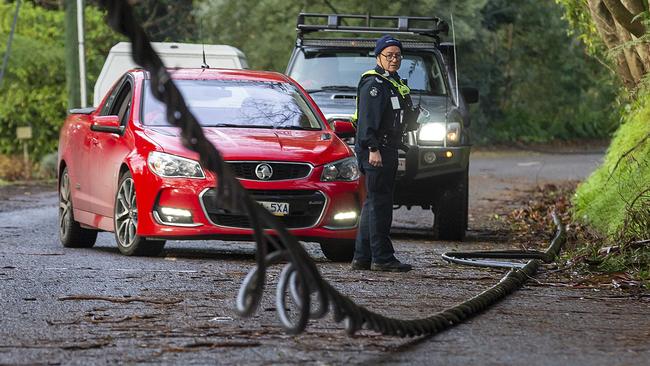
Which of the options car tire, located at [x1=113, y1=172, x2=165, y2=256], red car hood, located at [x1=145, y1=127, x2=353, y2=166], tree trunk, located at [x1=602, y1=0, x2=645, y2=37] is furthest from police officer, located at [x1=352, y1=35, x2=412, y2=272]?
tree trunk, located at [x1=602, y1=0, x2=645, y2=37]

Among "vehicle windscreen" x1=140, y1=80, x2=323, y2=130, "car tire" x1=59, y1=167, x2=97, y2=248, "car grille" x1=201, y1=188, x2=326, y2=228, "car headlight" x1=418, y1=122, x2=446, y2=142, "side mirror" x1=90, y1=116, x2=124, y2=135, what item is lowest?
"car tire" x1=59, y1=167, x2=97, y2=248

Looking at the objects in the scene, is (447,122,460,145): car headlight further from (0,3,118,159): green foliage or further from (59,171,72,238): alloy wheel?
(0,3,118,159): green foliage

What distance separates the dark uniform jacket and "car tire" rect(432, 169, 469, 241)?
4.09 metres

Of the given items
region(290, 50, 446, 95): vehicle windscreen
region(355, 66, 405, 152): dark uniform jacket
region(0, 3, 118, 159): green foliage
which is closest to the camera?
region(355, 66, 405, 152): dark uniform jacket

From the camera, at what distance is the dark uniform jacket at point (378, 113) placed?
39.4 ft

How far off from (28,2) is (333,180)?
33362 millimetres

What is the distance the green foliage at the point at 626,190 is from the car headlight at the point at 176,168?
10.8ft

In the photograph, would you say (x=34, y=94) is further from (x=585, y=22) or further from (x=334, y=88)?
(x=334, y=88)

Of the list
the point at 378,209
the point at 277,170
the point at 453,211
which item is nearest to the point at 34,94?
the point at 453,211

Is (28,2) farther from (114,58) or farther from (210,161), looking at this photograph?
(210,161)

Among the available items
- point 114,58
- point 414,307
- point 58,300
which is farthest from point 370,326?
point 114,58

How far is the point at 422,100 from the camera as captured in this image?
16.0 meters

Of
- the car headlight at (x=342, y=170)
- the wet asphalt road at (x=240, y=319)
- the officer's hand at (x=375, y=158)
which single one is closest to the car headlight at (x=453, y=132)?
the wet asphalt road at (x=240, y=319)

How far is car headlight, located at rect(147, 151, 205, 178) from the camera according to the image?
12.5 metres
